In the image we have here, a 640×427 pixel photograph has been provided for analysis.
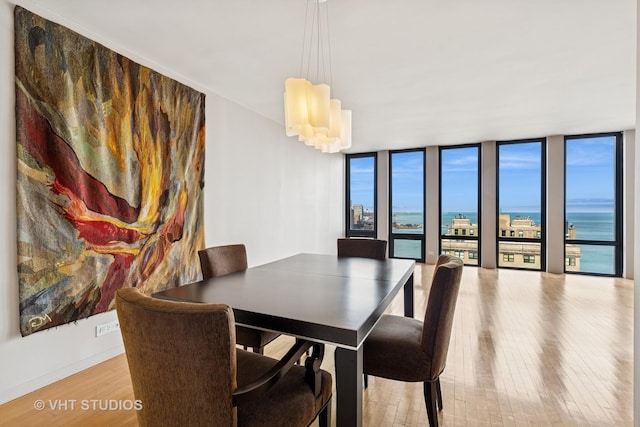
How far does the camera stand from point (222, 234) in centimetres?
361

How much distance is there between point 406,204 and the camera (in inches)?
274

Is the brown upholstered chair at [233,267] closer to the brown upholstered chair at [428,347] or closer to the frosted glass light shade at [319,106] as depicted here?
the brown upholstered chair at [428,347]

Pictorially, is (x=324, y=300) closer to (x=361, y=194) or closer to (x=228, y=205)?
(x=228, y=205)

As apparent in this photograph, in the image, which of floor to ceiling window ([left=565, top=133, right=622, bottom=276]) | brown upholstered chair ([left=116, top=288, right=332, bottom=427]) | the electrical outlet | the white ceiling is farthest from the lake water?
the electrical outlet

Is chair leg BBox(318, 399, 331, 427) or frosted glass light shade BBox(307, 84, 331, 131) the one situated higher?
frosted glass light shade BBox(307, 84, 331, 131)

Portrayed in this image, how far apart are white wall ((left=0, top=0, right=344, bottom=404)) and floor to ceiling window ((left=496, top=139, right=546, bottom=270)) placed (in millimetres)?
3372

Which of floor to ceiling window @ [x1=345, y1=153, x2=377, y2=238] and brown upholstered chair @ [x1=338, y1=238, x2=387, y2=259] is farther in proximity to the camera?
floor to ceiling window @ [x1=345, y1=153, x2=377, y2=238]

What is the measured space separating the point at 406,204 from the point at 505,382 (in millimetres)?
5037

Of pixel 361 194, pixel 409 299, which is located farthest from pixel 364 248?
pixel 361 194

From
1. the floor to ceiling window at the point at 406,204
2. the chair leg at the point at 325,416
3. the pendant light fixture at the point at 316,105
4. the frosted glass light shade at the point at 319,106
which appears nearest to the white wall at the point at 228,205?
the floor to ceiling window at the point at 406,204

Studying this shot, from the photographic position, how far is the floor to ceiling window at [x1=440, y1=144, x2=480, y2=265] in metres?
6.33

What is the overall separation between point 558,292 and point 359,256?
3.44 meters
